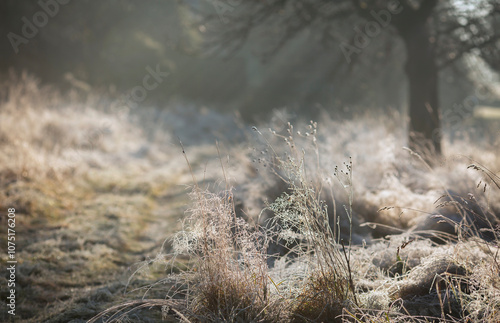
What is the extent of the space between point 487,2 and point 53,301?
23.2ft

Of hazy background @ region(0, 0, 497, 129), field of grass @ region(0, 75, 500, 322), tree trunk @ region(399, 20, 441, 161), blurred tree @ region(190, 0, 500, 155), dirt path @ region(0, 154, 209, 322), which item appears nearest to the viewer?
field of grass @ region(0, 75, 500, 322)

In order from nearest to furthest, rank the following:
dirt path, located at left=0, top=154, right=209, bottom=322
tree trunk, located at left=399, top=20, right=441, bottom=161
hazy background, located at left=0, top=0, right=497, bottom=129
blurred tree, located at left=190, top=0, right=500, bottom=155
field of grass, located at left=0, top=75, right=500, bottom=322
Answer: field of grass, located at left=0, top=75, right=500, bottom=322
dirt path, located at left=0, top=154, right=209, bottom=322
blurred tree, located at left=190, top=0, right=500, bottom=155
tree trunk, located at left=399, top=20, right=441, bottom=161
hazy background, located at left=0, top=0, right=497, bottom=129

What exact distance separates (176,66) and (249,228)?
55.7ft

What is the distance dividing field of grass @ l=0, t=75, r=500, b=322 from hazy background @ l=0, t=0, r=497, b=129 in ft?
14.7

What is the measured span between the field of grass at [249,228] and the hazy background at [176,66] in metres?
4.48

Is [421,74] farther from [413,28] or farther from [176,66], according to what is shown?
[176,66]

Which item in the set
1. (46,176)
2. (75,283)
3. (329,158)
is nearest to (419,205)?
(329,158)

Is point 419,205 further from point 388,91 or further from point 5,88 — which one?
point 388,91

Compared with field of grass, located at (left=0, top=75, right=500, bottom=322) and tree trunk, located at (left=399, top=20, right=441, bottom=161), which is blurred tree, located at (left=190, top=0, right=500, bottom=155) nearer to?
tree trunk, located at (left=399, top=20, right=441, bottom=161)

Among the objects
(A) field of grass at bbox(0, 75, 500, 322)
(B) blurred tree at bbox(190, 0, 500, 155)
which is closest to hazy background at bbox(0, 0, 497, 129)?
(B) blurred tree at bbox(190, 0, 500, 155)

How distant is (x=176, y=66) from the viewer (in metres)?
17.7

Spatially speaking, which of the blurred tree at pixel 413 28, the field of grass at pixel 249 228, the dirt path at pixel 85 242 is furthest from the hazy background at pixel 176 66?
the dirt path at pixel 85 242

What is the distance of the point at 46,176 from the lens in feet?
16.8

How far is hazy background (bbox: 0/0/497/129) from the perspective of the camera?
11.8 metres
